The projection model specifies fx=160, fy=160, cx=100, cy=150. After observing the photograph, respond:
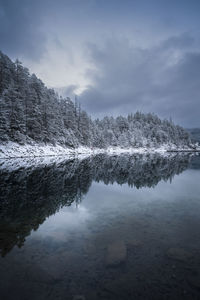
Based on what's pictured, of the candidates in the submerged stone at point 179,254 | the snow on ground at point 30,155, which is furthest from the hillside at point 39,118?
the submerged stone at point 179,254

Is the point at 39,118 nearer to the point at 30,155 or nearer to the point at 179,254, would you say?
the point at 30,155

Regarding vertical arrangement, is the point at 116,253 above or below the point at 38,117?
below

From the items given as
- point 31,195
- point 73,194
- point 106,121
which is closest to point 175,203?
point 73,194

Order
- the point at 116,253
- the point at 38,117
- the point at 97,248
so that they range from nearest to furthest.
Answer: the point at 116,253, the point at 97,248, the point at 38,117

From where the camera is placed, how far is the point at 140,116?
133m

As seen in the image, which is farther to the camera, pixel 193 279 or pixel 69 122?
pixel 69 122

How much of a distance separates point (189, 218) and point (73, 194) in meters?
8.64

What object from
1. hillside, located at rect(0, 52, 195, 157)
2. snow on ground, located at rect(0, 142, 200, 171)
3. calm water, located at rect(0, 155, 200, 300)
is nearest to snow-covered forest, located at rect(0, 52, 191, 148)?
hillside, located at rect(0, 52, 195, 157)

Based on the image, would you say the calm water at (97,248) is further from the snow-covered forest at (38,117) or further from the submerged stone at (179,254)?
the snow-covered forest at (38,117)

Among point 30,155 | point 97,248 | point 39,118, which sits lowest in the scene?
point 97,248

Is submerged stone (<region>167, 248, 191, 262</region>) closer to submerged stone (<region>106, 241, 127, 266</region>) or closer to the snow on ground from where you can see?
submerged stone (<region>106, 241, 127, 266</region>)

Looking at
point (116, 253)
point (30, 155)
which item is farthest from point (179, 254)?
point (30, 155)

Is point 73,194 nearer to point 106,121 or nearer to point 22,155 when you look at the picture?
point 22,155

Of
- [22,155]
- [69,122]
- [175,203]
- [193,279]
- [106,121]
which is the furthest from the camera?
A: [106,121]
